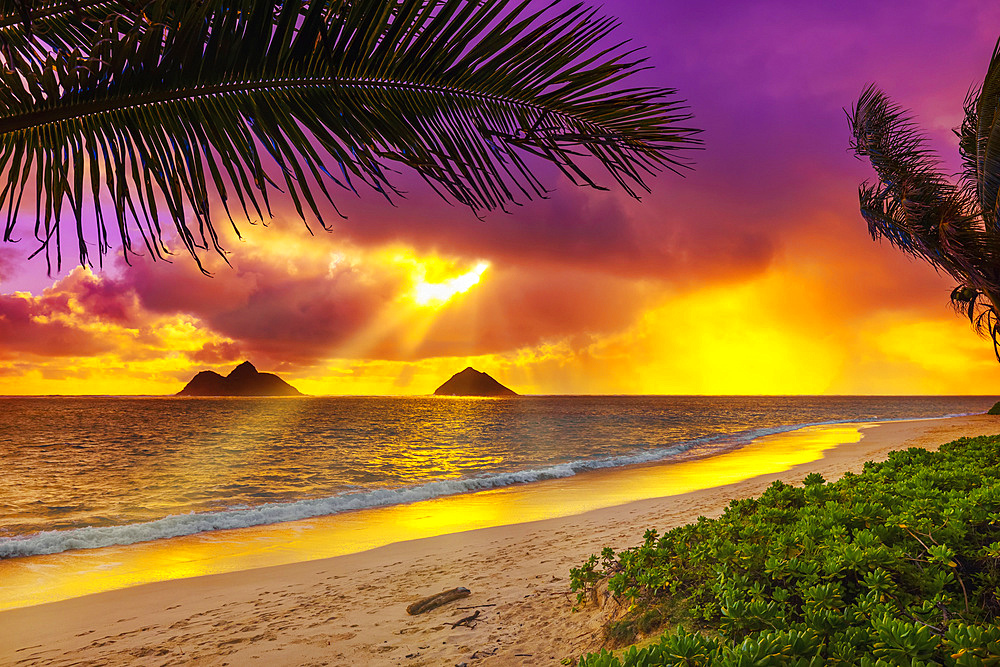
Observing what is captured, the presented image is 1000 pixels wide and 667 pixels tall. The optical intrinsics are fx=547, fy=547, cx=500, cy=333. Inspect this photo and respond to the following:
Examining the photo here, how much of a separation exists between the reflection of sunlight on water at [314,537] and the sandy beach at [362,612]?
661mm

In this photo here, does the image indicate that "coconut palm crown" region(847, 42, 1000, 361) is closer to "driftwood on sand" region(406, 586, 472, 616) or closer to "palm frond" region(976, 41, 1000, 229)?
"palm frond" region(976, 41, 1000, 229)

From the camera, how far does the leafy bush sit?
7.68 ft

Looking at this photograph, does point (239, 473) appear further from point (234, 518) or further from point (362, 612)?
point (362, 612)

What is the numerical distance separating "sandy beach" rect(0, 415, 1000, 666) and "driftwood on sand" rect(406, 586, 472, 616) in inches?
4.2

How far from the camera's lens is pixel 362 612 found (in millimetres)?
5949

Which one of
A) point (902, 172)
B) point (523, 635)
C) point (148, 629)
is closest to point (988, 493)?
point (523, 635)

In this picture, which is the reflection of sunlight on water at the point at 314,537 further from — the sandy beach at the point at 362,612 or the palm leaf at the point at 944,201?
the palm leaf at the point at 944,201

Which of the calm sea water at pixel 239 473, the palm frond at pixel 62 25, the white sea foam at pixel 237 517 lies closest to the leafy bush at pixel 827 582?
the palm frond at pixel 62 25

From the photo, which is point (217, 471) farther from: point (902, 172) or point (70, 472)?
point (902, 172)

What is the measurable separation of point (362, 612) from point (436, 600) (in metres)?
0.88

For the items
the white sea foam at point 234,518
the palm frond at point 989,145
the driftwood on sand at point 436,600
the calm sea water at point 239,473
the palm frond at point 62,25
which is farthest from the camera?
the calm sea water at point 239,473

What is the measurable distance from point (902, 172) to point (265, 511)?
1689cm

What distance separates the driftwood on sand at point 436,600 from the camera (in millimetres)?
5633

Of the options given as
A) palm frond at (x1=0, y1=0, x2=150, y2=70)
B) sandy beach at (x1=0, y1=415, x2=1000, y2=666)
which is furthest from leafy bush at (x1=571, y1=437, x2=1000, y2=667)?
palm frond at (x1=0, y1=0, x2=150, y2=70)
